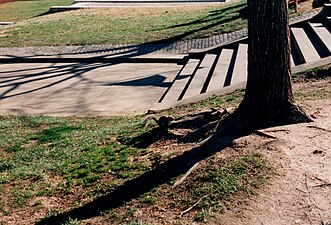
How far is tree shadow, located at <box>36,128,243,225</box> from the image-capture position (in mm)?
5324

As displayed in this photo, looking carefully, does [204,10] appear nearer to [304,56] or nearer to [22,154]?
[304,56]

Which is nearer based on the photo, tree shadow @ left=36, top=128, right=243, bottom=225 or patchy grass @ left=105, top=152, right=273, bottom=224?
patchy grass @ left=105, top=152, right=273, bottom=224

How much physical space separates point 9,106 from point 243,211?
27.2 feet

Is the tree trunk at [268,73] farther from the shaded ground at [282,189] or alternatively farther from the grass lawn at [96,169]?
the grass lawn at [96,169]

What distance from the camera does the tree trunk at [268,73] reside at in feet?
19.2

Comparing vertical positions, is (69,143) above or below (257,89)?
below

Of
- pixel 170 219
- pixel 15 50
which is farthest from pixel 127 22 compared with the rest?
Result: pixel 170 219

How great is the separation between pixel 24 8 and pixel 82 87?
20.6 metres

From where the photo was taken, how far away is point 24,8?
31.6 m

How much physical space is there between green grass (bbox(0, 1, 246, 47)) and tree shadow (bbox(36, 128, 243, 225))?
35.8 ft

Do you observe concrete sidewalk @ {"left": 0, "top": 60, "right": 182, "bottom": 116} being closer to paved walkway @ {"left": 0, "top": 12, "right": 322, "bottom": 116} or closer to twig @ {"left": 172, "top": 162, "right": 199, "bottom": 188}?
paved walkway @ {"left": 0, "top": 12, "right": 322, "bottom": 116}

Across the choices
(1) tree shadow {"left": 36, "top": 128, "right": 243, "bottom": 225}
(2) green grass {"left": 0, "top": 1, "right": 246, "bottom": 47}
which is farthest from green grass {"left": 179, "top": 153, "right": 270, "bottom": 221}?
(2) green grass {"left": 0, "top": 1, "right": 246, "bottom": 47}

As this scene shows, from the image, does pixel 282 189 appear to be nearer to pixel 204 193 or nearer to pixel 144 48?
pixel 204 193

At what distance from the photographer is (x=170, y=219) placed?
4.77 m
